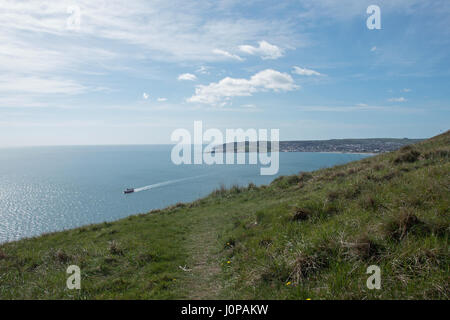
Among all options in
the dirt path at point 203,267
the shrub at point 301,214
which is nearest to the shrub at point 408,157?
the shrub at point 301,214

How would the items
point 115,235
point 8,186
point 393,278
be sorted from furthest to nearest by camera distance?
point 8,186 → point 115,235 → point 393,278

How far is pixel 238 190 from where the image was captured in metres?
22.3

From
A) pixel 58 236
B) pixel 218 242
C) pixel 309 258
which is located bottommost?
pixel 58 236

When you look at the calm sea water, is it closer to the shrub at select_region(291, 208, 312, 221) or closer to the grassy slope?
the grassy slope

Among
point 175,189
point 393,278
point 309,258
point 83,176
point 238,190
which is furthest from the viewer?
point 83,176

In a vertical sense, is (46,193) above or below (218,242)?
below

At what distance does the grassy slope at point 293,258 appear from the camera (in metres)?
4.16

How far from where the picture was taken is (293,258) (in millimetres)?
5238

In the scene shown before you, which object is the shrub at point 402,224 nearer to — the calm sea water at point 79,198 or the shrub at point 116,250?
the shrub at point 116,250

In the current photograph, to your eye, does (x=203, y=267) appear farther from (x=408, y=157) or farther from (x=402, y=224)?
(x=408, y=157)
